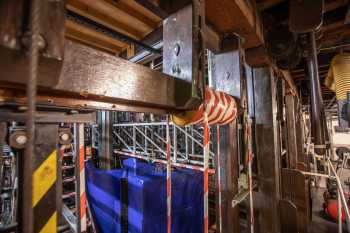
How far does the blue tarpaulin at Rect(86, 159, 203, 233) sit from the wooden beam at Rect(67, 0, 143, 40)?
1985 millimetres

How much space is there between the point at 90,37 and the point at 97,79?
7.22 feet

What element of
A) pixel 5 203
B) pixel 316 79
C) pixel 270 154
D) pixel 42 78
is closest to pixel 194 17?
pixel 42 78

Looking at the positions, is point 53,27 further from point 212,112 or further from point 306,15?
point 306,15

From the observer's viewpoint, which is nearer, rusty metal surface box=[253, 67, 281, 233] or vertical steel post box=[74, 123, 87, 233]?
vertical steel post box=[74, 123, 87, 233]

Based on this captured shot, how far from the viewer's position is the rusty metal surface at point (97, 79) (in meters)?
0.34

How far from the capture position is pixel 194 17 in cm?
71

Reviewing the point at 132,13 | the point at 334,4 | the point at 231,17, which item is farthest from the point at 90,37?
the point at 334,4

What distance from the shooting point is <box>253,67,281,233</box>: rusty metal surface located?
196 centimetres

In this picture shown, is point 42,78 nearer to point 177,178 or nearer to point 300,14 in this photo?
point 300,14

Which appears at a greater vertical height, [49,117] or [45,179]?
[49,117]

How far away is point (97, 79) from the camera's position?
475mm

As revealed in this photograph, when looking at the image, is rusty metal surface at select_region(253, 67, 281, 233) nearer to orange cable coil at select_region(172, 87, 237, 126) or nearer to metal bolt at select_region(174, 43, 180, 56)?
orange cable coil at select_region(172, 87, 237, 126)

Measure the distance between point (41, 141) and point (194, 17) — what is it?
66cm

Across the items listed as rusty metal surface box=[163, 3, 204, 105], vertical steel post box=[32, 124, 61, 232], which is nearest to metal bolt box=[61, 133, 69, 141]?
vertical steel post box=[32, 124, 61, 232]
